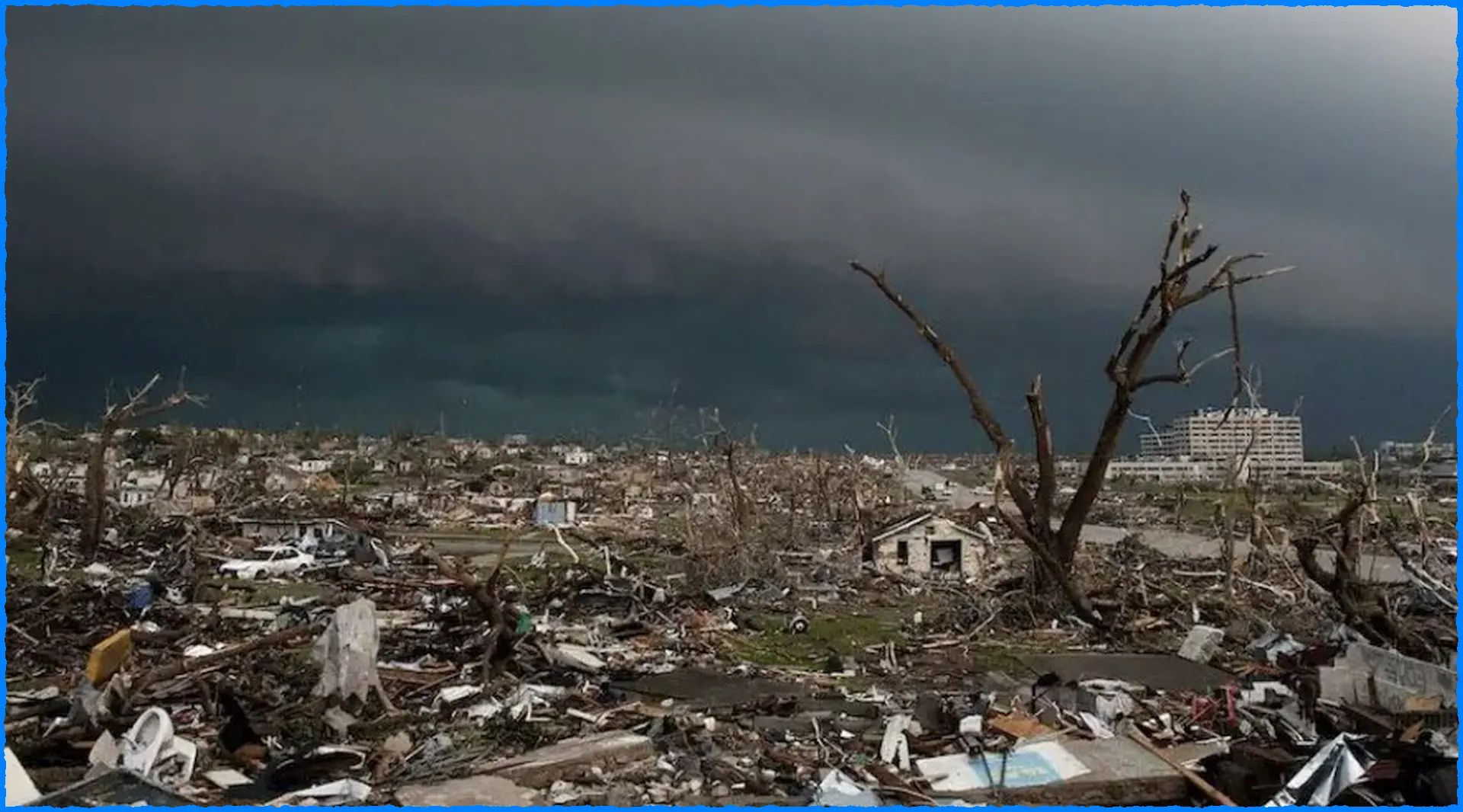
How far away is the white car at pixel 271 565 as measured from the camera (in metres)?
16.0

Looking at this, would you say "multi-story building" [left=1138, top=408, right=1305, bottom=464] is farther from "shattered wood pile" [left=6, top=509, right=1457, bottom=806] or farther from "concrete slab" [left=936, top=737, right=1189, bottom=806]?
"concrete slab" [left=936, top=737, right=1189, bottom=806]

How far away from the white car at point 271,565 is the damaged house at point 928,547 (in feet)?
28.6

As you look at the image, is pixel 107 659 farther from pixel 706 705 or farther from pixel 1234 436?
pixel 1234 436

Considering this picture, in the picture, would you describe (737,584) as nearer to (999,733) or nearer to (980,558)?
(980,558)

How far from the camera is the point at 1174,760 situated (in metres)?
6.06

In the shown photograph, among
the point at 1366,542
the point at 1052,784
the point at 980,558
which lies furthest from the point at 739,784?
the point at 1366,542

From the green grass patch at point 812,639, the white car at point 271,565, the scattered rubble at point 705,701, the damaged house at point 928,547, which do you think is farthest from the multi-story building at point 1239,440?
the white car at point 271,565

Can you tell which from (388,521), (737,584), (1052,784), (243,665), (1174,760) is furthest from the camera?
(388,521)

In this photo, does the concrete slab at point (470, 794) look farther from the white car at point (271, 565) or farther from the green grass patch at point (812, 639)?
the white car at point (271, 565)

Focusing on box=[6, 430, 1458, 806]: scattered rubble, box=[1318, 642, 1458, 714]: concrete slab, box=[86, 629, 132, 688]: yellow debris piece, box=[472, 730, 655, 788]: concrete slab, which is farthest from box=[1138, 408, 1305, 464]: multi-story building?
box=[86, 629, 132, 688]: yellow debris piece

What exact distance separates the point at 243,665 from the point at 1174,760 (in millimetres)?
6222

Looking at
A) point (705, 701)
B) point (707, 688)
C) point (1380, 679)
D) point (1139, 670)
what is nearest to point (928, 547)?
point (1139, 670)

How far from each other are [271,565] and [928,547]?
10.1 m

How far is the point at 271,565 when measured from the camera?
16.5m
